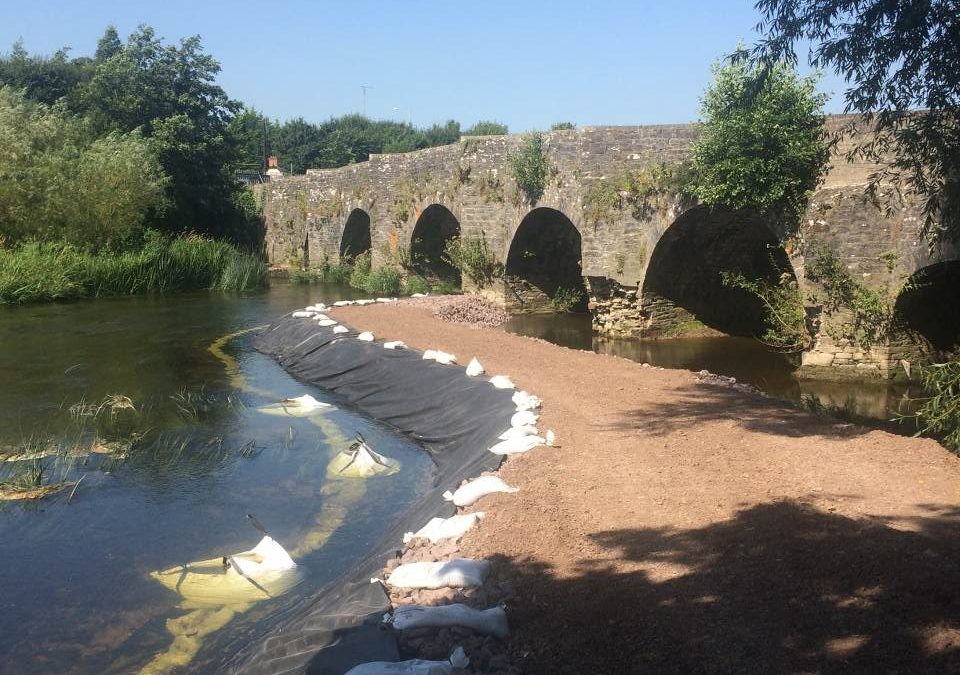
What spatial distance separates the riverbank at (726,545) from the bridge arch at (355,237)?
1925cm

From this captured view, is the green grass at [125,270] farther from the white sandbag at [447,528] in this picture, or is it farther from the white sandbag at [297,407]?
the white sandbag at [447,528]

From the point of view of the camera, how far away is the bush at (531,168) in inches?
666

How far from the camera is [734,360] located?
1418cm

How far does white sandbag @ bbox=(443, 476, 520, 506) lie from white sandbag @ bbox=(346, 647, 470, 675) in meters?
2.17

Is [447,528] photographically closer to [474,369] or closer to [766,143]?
[474,369]

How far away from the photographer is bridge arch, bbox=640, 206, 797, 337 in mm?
14773

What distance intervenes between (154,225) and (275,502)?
22020 millimetres

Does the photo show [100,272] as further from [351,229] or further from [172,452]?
[172,452]

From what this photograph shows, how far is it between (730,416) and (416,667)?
5.32 m

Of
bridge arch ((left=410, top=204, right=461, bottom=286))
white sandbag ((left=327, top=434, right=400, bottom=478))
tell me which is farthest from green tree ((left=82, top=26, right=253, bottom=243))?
white sandbag ((left=327, top=434, right=400, bottom=478))

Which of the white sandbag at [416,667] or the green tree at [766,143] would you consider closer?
the white sandbag at [416,667]

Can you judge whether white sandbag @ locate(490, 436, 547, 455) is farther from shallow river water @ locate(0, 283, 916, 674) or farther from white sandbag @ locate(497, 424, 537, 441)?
shallow river water @ locate(0, 283, 916, 674)

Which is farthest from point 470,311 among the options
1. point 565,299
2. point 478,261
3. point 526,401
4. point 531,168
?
point 526,401

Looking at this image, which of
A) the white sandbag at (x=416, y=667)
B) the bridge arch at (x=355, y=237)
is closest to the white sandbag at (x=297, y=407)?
the white sandbag at (x=416, y=667)
